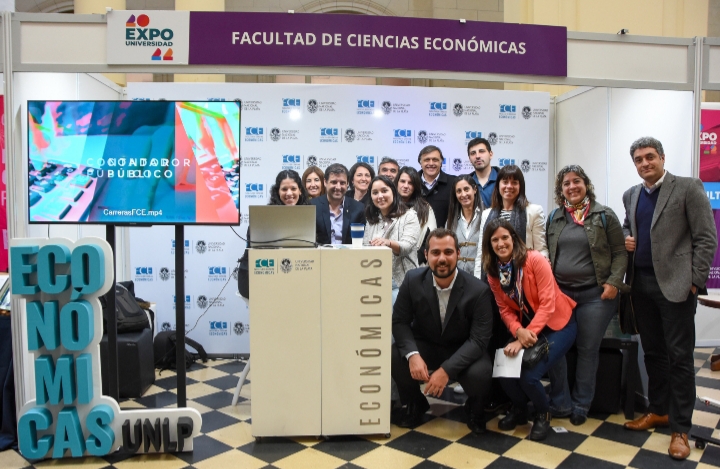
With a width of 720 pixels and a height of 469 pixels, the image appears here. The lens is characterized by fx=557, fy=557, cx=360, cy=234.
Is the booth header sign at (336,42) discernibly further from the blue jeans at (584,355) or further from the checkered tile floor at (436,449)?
the checkered tile floor at (436,449)

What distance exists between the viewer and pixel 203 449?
2873 mm

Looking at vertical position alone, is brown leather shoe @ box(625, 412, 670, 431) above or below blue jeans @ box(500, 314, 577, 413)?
below

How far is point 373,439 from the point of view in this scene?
2998mm

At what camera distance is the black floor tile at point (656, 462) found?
2.68m

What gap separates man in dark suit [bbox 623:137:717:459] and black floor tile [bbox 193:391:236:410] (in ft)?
8.42

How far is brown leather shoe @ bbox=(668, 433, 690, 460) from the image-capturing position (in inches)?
108

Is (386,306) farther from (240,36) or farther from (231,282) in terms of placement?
(231,282)

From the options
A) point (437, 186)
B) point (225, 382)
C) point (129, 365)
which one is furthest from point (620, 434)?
point (129, 365)

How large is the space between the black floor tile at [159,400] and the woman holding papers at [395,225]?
1.65 metres

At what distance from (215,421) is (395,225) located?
5.26 feet

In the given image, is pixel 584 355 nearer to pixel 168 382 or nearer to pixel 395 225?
pixel 395 225

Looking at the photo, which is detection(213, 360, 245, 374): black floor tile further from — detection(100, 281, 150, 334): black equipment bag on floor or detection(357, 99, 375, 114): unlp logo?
detection(357, 99, 375, 114): unlp logo

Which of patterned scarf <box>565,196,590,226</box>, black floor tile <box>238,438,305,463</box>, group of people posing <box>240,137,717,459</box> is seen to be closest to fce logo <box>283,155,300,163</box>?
group of people posing <box>240,137,717,459</box>

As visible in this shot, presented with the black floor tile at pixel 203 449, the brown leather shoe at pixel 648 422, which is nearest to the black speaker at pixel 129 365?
the black floor tile at pixel 203 449
